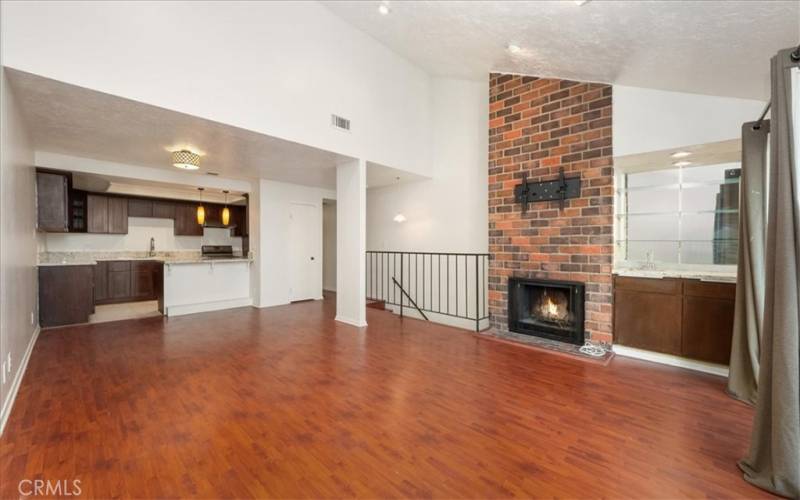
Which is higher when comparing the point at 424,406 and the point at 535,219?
the point at 535,219

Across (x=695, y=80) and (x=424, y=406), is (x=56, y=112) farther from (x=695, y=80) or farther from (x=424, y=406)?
(x=695, y=80)

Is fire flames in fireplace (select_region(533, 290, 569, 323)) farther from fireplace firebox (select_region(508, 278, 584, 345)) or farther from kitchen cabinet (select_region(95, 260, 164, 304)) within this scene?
kitchen cabinet (select_region(95, 260, 164, 304))

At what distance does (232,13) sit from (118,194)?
18.4 ft

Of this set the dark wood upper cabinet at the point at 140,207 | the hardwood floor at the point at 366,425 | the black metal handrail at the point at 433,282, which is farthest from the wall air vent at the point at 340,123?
the dark wood upper cabinet at the point at 140,207

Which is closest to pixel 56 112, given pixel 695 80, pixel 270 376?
pixel 270 376

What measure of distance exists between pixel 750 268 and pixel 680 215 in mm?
1524

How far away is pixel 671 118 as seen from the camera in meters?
3.38

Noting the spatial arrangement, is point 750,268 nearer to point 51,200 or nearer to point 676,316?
point 676,316

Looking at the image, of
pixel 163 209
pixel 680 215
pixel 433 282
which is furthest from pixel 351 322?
pixel 163 209

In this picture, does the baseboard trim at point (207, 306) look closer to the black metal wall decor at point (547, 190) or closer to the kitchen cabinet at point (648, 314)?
the black metal wall decor at point (547, 190)

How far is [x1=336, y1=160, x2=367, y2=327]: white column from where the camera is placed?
4977 millimetres

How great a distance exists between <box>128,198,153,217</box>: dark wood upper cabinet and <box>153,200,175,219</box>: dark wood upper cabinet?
0.31ft

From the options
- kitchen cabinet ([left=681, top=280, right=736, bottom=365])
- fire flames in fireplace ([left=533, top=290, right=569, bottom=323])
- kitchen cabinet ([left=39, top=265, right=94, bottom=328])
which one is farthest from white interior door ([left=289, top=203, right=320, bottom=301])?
kitchen cabinet ([left=681, top=280, right=736, bottom=365])

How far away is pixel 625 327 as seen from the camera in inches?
146
